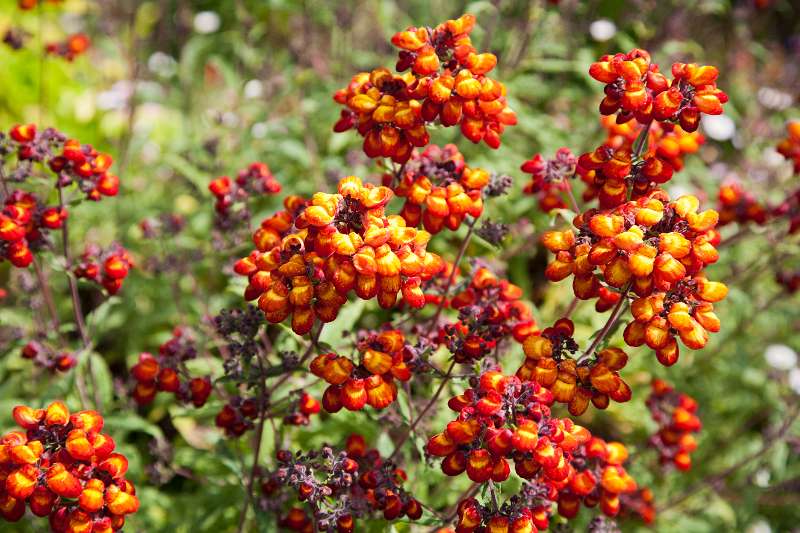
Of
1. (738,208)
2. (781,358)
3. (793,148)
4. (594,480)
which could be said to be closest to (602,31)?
(793,148)

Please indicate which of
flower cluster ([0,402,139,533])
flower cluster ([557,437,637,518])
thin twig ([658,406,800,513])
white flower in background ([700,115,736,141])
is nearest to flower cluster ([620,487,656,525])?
thin twig ([658,406,800,513])

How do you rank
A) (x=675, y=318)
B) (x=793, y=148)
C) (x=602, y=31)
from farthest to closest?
(x=602, y=31), (x=793, y=148), (x=675, y=318)

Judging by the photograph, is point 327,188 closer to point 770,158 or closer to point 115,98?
point 115,98

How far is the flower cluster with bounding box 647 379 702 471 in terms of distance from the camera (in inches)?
160

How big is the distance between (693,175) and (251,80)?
406cm

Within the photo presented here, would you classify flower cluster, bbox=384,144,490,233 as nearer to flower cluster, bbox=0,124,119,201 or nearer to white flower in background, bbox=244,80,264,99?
flower cluster, bbox=0,124,119,201

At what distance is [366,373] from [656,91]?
61.5 inches

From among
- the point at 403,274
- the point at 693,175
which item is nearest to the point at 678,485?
the point at 693,175

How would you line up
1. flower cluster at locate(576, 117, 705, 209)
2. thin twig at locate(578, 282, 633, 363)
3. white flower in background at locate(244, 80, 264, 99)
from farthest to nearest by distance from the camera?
white flower in background at locate(244, 80, 264, 99) < flower cluster at locate(576, 117, 705, 209) < thin twig at locate(578, 282, 633, 363)

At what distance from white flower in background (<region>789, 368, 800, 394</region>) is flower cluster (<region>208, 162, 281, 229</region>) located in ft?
13.5

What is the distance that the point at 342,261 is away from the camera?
2.42 meters

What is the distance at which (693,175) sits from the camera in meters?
6.39

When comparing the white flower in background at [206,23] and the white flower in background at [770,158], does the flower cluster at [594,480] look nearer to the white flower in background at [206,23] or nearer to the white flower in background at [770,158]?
the white flower in background at [770,158]

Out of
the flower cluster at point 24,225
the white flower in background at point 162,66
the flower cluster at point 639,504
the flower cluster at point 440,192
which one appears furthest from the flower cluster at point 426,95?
the white flower in background at point 162,66
